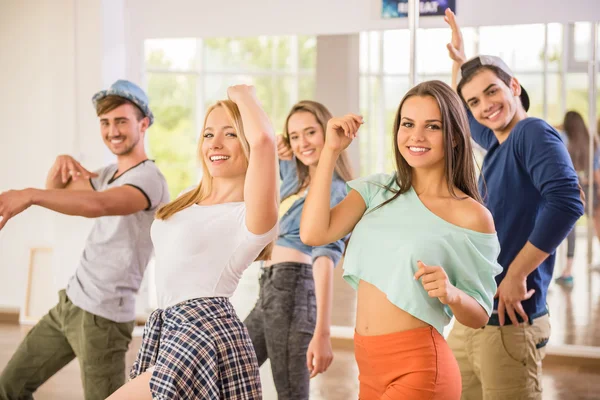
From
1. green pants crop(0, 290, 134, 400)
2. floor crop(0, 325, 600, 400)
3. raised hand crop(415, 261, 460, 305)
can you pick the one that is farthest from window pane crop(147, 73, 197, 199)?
raised hand crop(415, 261, 460, 305)

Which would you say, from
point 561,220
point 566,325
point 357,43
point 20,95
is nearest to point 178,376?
point 561,220

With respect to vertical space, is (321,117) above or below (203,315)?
above

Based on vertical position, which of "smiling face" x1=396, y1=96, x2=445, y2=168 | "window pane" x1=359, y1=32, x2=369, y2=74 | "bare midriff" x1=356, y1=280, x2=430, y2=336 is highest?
"window pane" x1=359, y1=32, x2=369, y2=74

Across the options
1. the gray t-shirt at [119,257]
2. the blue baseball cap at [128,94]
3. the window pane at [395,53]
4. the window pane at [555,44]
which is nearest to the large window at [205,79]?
the window pane at [395,53]

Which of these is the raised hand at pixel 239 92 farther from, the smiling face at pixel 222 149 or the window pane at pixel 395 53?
the window pane at pixel 395 53

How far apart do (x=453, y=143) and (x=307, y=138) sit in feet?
3.51

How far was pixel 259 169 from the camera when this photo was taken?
201 cm

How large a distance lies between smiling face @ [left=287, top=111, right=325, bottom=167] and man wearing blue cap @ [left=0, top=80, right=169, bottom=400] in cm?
60

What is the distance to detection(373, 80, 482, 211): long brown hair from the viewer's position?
2.00 meters

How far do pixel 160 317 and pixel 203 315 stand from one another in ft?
0.51

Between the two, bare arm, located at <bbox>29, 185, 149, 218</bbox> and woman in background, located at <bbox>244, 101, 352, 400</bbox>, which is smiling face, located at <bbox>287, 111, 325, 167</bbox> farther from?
bare arm, located at <bbox>29, 185, 149, 218</bbox>

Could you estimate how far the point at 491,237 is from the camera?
196 cm

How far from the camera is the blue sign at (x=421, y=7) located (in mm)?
4328

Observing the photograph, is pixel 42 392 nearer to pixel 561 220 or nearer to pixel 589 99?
pixel 561 220
